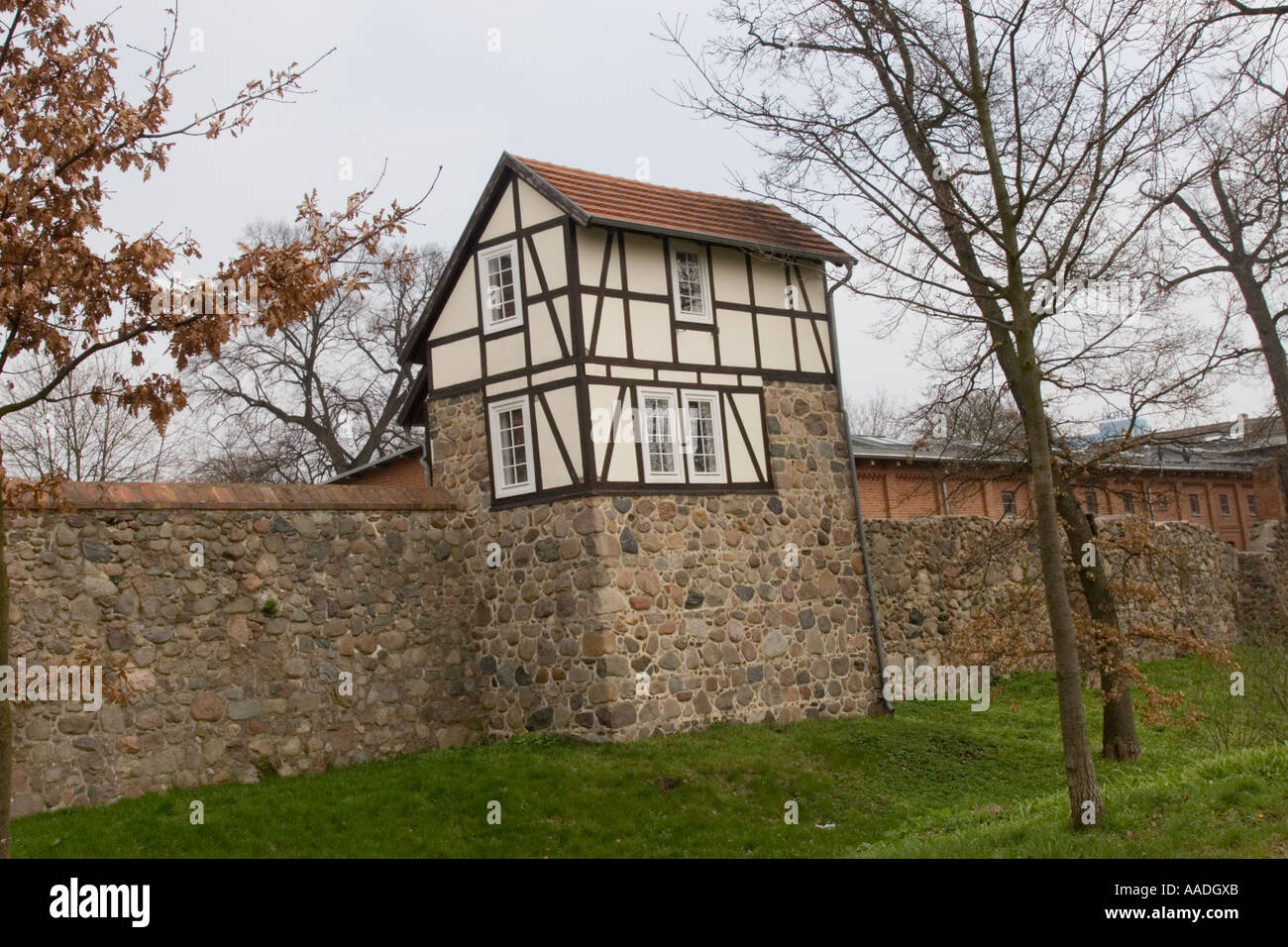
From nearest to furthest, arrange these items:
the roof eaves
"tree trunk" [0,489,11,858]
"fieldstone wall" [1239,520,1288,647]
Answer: "tree trunk" [0,489,11,858] < the roof eaves < "fieldstone wall" [1239,520,1288,647]

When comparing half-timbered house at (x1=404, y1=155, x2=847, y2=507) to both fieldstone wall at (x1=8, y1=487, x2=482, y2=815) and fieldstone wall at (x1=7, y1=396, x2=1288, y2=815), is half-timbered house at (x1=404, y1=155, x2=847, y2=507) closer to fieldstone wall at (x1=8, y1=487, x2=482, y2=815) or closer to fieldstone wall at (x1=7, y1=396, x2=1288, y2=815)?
fieldstone wall at (x1=7, y1=396, x2=1288, y2=815)

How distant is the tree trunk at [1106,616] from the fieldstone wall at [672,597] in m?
3.27

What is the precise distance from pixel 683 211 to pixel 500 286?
2.76 metres

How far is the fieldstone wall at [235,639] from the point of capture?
12031 mm

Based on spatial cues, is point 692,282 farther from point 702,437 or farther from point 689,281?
point 702,437

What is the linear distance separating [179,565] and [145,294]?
20.6 ft

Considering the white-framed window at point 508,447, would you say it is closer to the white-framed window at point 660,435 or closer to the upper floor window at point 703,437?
the white-framed window at point 660,435

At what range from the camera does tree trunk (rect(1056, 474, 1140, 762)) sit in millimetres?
14203

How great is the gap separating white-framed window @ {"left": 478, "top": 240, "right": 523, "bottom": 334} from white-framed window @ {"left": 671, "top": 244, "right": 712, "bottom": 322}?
211cm

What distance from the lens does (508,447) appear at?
15742 millimetres

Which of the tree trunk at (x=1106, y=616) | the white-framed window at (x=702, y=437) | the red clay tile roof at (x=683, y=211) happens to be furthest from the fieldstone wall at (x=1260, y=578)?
the white-framed window at (x=702, y=437)

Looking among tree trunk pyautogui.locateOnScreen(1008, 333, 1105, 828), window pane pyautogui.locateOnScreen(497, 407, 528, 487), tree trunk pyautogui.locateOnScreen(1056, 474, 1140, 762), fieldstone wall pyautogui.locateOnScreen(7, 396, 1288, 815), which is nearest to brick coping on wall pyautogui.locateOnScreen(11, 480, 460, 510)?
fieldstone wall pyautogui.locateOnScreen(7, 396, 1288, 815)

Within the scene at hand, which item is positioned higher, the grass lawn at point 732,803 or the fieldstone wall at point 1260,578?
the fieldstone wall at point 1260,578
